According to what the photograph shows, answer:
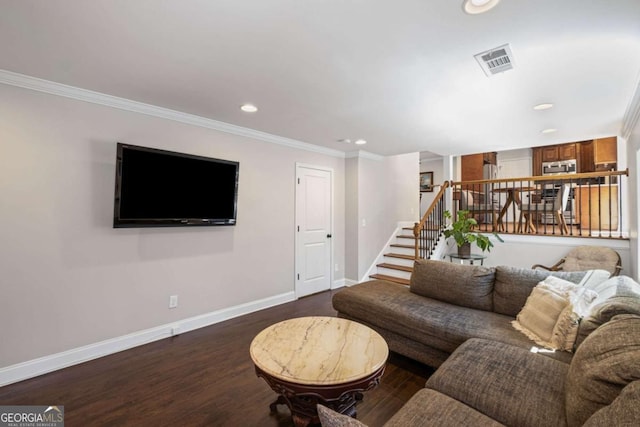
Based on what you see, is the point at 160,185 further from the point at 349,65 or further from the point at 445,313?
the point at 445,313

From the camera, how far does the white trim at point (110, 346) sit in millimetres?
2332

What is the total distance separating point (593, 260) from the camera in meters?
3.63

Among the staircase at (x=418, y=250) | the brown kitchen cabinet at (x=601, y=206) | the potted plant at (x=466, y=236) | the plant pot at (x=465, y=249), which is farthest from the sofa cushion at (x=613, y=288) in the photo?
the brown kitchen cabinet at (x=601, y=206)

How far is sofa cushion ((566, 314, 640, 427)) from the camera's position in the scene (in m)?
1.06

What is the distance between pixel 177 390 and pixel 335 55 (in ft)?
9.04

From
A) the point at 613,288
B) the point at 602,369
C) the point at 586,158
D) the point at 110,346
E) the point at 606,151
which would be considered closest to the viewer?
the point at 602,369

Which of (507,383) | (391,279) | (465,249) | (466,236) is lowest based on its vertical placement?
(391,279)

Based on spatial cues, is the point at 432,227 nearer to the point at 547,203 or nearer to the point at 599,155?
the point at 547,203

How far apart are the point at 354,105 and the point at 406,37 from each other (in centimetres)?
114

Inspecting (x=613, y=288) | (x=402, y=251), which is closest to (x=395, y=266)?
(x=402, y=251)

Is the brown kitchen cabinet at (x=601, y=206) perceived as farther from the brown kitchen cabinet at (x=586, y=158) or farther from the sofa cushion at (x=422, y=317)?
the sofa cushion at (x=422, y=317)

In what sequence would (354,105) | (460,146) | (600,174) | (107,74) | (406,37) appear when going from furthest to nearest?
(460,146)
(600,174)
(354,105)
(107,74)
(406,37)

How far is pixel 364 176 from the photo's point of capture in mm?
5156

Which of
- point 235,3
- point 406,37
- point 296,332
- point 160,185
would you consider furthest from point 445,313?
point 160,185
